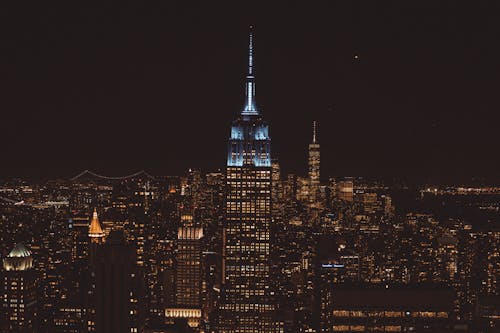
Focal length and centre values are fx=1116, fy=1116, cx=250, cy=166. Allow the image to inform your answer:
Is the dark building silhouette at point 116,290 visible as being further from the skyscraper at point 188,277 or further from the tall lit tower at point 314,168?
the tall lit tower at point 314,168

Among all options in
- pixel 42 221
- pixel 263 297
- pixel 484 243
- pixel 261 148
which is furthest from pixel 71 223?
pixel 484 243

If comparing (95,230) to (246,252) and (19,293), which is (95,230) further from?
(246,252)

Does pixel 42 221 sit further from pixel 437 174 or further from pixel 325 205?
pixel 437 174

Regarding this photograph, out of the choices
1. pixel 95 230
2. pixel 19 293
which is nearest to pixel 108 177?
pixel 95 230

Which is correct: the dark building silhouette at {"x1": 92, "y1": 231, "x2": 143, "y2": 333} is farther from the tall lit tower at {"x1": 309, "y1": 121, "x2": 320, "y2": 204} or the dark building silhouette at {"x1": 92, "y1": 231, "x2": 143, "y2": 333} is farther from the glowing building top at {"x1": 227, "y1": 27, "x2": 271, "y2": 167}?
the tall lit tower at {"x1": 309, "y1": 121, "x2": 320, "y2": 204}

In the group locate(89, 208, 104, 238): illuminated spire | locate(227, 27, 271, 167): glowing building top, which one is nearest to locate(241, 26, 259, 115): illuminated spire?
locate(227, 27, 271, 167): glowing building top
